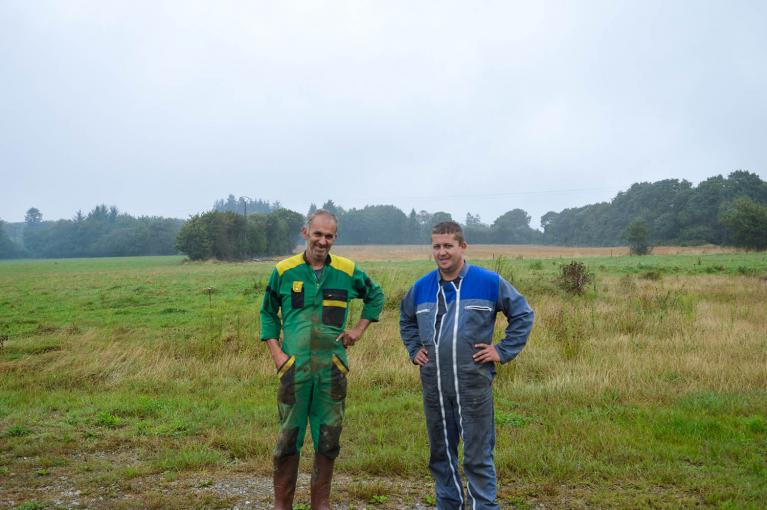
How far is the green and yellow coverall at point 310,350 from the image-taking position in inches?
144

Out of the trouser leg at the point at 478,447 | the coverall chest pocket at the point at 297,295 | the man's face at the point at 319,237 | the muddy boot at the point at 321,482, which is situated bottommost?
the muddy boot at the point at 321,482

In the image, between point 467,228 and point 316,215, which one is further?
point 467,228

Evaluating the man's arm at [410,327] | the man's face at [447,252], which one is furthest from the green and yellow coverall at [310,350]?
the man's face at [447,252]

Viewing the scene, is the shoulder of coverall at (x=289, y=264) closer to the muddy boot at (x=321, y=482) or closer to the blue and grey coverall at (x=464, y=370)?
the blue and grey coverall at (x=464, y=370)

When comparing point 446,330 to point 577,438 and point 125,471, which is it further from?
point 125,471

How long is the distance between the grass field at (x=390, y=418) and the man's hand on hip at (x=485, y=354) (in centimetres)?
148

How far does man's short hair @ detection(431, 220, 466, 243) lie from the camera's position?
11.8 feet

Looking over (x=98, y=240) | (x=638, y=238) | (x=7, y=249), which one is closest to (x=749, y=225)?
(x=638, y=238)

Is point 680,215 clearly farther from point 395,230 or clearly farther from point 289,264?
point 289,264

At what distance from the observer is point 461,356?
11.2ft

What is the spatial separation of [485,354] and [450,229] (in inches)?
33.0

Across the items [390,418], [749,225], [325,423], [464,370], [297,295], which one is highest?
[749,225]

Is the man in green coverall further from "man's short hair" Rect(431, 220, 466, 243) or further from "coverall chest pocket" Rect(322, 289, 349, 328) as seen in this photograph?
"man's short hair" Rect(431, 220, 466, 243)

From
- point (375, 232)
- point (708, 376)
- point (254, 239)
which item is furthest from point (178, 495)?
point (375, 232)
